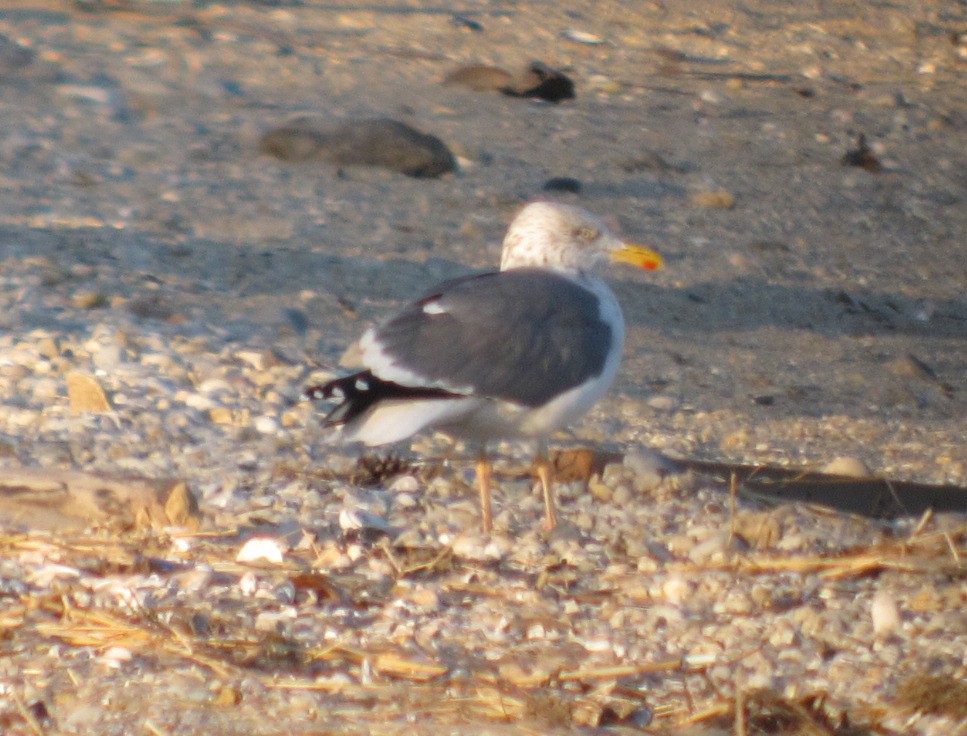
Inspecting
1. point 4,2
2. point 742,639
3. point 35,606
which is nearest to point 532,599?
point 742,639

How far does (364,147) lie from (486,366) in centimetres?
324

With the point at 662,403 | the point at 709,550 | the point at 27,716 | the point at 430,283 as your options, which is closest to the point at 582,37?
the point at 430,283

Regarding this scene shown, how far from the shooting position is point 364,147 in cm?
654

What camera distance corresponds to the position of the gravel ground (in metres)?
2.82

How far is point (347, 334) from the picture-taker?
4.91 meters

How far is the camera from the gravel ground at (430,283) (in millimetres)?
2816

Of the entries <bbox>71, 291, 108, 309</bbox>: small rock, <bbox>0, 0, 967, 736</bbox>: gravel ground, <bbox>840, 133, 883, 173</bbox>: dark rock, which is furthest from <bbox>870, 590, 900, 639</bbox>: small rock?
<bbox>840, 133, 883, 173</bbox>: dark rock

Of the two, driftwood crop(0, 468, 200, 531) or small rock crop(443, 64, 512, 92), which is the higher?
driftwood crop(0, 468, 200, 531)

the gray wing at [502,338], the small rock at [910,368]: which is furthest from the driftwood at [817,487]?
the small rock at [910,368]

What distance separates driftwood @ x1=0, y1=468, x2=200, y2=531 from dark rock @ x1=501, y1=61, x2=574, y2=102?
477 centimetres

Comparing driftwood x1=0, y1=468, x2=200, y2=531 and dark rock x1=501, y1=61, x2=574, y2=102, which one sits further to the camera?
dark rock x1=501, y1=61, x2=574, y2=102

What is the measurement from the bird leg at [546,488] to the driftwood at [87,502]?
84cm

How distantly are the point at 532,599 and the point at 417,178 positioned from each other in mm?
3575

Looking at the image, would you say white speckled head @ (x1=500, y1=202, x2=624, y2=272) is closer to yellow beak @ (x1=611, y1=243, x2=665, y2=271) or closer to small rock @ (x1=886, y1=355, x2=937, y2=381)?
yellow beak @ (x1=611, y1=243, x2=665, y2=271)
